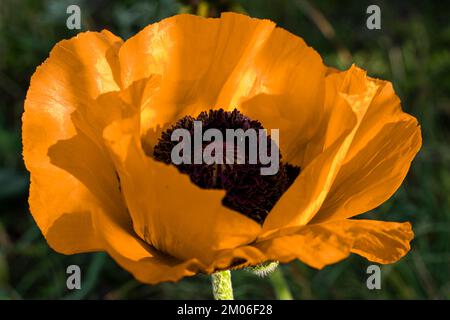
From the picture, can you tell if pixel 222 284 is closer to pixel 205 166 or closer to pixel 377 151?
pixel 205 166

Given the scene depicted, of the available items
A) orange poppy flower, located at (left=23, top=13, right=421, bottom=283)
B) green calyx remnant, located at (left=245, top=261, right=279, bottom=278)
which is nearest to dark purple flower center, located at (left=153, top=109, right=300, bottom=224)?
orange poppy flower, located at (left=23, top=13, right=421, bottom=283)

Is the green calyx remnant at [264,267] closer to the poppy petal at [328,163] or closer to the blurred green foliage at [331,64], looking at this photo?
the poppy petal at [328,163]

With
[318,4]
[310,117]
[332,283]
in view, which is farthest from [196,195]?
[318,4]

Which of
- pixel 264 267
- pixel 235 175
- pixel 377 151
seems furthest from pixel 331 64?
pixel 264 267

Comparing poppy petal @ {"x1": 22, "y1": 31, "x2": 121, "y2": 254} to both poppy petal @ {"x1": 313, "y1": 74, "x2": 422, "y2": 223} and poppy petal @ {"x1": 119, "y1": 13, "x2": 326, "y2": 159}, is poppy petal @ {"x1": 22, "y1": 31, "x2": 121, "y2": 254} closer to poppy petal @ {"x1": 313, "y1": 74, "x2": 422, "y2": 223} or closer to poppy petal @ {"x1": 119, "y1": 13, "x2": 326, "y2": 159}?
poppy petal @ {"x1": 119, "y1": 13, "x2": 326, "y2": 159}

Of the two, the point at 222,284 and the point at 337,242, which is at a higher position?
the point at 337,242

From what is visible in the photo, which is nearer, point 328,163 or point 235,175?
point 328,163
